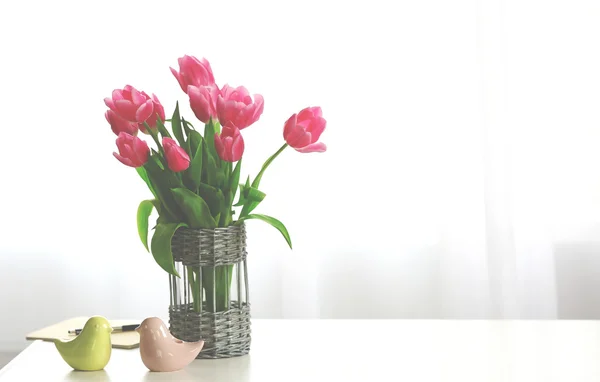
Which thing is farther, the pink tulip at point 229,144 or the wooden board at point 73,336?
the wooden board at point 73,336

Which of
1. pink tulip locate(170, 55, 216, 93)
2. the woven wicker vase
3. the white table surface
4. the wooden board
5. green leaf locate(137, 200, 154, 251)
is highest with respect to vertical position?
pink tulip locate(170, 55, 216, 93)

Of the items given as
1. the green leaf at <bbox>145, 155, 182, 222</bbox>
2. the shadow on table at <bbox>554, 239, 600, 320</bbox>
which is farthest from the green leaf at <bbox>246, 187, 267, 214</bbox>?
the shadow on table at <bbox>554, 239, 600, 320</bbox>

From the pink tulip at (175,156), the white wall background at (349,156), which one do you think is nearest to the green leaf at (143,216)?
the pink tulip at (175,156)

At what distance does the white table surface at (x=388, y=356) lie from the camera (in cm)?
104

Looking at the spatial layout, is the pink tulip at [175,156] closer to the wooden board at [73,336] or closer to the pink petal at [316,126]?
the pink petal at [316,126]

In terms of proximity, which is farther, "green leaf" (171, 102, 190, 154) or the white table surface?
"green leaf" (171, 102, 190, 154)

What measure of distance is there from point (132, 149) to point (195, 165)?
0.09 meters

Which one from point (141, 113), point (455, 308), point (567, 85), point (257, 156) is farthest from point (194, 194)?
point (567, 85)

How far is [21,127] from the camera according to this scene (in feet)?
7.38

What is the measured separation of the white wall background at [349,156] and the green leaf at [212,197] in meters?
0.99

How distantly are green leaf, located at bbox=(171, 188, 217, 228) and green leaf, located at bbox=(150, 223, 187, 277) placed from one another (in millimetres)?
25

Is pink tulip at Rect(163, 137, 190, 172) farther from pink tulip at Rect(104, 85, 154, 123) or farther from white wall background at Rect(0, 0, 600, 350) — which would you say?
white wall background at Rect(0, 0, 600, 350)

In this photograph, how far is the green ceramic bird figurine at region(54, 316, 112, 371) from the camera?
1071mm

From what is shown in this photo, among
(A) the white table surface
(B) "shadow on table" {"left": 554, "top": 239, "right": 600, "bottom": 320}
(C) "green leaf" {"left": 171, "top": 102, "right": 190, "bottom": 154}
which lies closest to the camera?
(A) the white table surface
